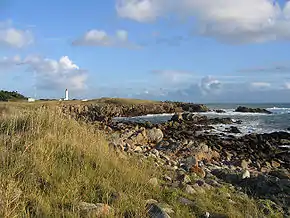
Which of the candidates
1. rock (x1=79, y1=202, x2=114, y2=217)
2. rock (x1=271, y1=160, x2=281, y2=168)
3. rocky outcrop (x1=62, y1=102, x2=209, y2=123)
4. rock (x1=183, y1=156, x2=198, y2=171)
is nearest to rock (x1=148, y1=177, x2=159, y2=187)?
rock (x1=79, y1=202, x2=114, y2=217)

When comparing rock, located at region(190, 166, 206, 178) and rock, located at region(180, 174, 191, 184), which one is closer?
rock, located at region(180, 174, 191, 184)

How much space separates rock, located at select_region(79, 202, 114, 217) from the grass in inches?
3.3

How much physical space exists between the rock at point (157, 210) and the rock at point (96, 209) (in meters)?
0.53

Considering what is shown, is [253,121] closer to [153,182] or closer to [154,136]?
[154,136]

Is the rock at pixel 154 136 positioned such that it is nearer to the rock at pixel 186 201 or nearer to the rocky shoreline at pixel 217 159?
the rocky shoreline at pixel 217 159

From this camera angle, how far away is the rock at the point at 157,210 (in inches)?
198

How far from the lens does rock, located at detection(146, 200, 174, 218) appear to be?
16.5 ft

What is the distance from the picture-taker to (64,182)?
5617 millimetres

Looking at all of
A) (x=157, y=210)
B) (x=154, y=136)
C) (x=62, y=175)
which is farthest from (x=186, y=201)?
(x=154, y=136)

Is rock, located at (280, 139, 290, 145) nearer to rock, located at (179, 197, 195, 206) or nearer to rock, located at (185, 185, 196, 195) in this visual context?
rock, located at (185, 185, 196, 195)

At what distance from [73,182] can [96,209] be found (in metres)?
0.97

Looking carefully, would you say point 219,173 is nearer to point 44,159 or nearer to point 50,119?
point 50,119

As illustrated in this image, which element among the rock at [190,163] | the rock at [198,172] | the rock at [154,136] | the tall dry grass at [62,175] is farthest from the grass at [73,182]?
the rock at [154,136]

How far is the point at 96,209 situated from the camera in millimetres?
4738
